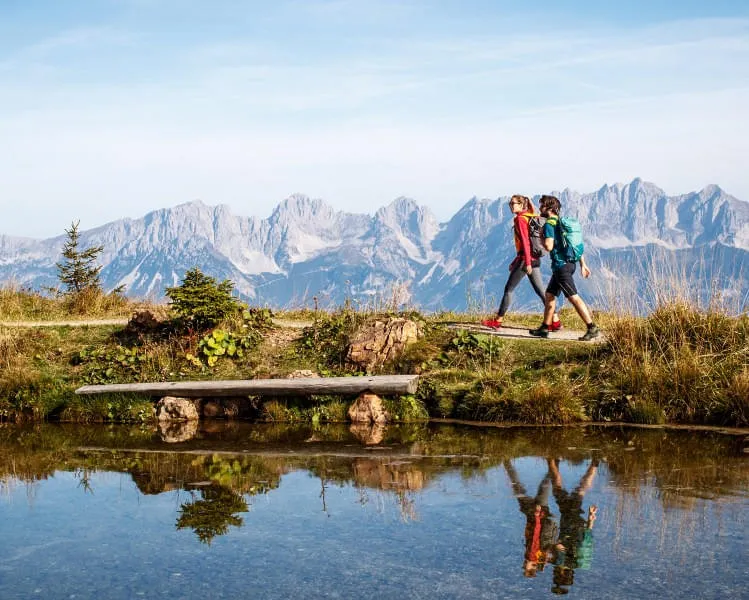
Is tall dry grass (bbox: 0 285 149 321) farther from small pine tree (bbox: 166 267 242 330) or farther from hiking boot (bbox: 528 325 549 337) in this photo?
hiking boot (bbox: 528 325 549 337)

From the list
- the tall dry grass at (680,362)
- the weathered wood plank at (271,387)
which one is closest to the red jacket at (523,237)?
the tall dry grass at (680,362)

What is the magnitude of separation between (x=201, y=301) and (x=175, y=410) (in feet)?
9.65

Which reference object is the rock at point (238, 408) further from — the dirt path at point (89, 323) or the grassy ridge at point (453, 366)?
the dirt path at point (89, 323)

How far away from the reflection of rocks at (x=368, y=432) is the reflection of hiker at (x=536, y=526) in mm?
2876

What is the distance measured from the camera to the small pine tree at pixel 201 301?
17.0 metres

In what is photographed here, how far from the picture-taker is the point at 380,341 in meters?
16.0

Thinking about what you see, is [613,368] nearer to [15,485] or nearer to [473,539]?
[473,539]

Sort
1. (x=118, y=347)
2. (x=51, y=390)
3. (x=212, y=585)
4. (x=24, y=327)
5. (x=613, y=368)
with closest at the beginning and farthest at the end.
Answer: (x=212, y=585) < (x=613, y=368) < (x=51, y=390) < (x=118, y=347) < (x=24, y=327)

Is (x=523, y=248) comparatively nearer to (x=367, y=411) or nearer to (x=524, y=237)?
(x=524, y=237)

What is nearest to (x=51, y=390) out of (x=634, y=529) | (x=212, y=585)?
(x=212, y=585)

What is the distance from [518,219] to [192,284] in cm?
633

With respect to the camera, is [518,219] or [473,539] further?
[518,219]

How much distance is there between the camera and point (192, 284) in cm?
1750

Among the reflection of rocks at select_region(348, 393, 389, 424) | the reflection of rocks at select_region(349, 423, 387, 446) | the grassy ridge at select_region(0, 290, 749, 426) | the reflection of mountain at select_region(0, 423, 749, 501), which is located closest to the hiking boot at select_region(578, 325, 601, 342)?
the grassy ridge at select_region(0, 290, 749, 426)
